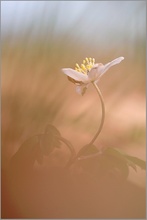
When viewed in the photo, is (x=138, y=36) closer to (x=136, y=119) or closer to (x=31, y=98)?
(x=136, y=119)

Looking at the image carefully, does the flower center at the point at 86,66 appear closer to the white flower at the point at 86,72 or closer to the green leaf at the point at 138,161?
the white flower at the point at 86,72

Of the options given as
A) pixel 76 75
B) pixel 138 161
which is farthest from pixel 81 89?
pixel 138 161

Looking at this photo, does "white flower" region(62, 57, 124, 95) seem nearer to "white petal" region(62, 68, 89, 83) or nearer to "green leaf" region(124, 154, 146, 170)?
"white petal" region(62, 68, 89, 83)

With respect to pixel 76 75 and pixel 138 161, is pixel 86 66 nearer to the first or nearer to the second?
pixel 76 75

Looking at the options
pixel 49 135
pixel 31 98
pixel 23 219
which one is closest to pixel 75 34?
pixel 31 98

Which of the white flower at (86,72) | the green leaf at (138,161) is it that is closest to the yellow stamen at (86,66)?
the white flower at (86,72)

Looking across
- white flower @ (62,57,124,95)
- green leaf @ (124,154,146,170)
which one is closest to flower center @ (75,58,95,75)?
white flower @ (62,57,124,95)

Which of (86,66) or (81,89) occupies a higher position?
(86,66)
